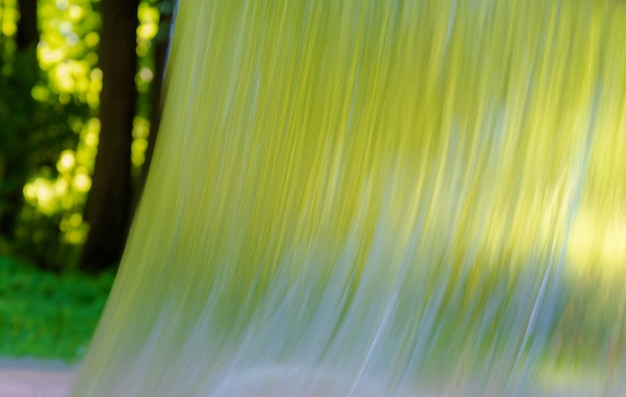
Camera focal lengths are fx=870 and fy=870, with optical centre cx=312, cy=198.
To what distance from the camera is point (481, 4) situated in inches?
109

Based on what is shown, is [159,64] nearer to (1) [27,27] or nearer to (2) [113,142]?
(2) [113,142]

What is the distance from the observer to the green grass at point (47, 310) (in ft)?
15.3

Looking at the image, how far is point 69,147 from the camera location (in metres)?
9.30

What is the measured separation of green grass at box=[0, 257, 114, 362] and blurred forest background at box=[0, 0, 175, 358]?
0.01 metres

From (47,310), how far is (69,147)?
13.3ft

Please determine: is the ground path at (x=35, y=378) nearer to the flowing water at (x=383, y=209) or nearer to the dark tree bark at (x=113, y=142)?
the flowing water at (x=383, y=209)

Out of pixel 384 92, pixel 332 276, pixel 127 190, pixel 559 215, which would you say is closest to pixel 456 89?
pixel 384 92

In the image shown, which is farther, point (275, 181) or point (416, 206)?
point (275, 181)

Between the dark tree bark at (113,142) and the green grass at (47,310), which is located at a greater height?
the dark tree bark at (113,142)

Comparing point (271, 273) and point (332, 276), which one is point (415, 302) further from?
point (271, 273)

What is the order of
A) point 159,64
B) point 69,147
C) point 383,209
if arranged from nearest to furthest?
point 383,209 → point 159,64 → point 69,147

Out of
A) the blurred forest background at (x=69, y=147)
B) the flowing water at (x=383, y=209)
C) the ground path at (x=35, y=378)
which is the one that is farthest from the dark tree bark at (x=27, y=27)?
the flowing water at (x=383, y=209)

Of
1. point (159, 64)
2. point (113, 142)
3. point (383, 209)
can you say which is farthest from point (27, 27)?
point (383, 209)

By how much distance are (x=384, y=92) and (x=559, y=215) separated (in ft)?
2.46
